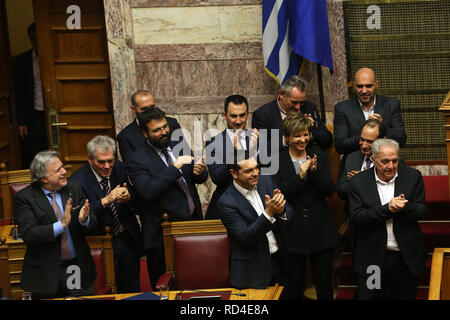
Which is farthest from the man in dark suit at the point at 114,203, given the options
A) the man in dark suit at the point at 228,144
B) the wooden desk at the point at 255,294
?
the wooden desk at the point at 255,294

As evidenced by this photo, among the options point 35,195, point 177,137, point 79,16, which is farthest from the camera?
point 79,16

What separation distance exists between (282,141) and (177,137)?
798 millimetres

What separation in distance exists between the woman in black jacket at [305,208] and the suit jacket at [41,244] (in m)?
1.43

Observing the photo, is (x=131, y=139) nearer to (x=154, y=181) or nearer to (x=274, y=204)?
(x=154, y=181)

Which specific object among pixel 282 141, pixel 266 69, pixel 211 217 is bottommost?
pixel 211 217

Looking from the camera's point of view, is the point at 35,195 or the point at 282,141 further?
the point at 282,141

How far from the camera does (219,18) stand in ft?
23.2

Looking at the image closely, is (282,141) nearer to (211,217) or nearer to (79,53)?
(211,217)

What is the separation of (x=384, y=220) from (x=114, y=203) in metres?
1.87

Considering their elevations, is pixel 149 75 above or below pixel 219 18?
below

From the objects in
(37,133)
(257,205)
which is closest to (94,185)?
(257,205)

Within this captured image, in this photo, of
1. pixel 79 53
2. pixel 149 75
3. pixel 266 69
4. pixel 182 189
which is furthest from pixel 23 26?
pixel 182 189

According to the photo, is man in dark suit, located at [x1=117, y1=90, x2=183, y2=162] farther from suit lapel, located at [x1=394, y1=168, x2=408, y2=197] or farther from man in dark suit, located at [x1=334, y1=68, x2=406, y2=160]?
suit lapel, located at [x1=394, y1=168, x2=408, y2=197]

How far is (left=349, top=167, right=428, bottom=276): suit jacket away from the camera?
15.9 feet
